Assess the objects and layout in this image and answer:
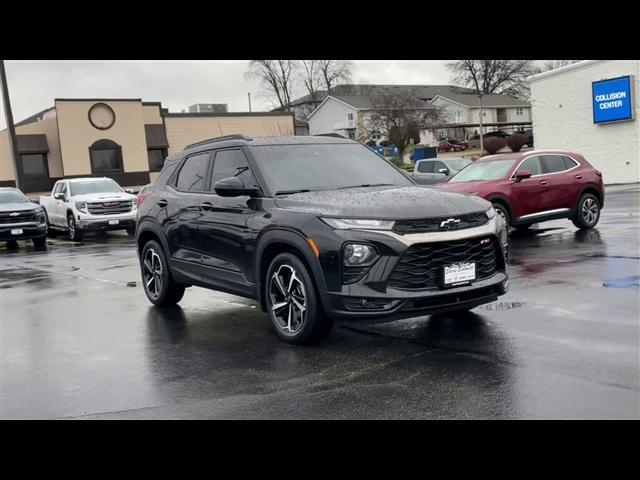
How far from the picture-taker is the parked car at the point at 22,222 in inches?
765

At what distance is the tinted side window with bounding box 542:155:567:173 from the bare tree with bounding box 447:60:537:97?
70414mm

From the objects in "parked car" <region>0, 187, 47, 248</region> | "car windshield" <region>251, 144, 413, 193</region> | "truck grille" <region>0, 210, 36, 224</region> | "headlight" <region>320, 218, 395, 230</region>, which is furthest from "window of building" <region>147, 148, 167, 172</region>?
"headlight" <region>320, 218, 395, 230</region>

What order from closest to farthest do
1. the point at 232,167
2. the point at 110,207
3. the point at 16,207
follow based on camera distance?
1. the point at 232,167
2. the point at 16,207
3. the point at 110,207

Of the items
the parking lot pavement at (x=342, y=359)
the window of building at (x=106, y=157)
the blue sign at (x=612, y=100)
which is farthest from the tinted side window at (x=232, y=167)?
the window of building at (x=106, y=157)

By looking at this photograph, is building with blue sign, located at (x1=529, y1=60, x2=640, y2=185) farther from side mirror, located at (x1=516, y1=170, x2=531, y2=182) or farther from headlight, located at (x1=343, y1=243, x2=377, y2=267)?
headlight, located at (x1=343, y1=243, x2=377, y2=267)

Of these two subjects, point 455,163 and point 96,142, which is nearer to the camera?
point 455,163

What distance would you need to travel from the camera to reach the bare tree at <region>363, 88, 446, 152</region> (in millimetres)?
60622

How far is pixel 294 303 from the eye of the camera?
6316mm

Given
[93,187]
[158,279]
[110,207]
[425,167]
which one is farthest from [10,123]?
[158,279]

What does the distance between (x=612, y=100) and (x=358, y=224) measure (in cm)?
3021

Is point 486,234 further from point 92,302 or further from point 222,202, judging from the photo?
point 92,302

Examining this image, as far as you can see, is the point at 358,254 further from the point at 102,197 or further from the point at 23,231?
the point at 102,197
